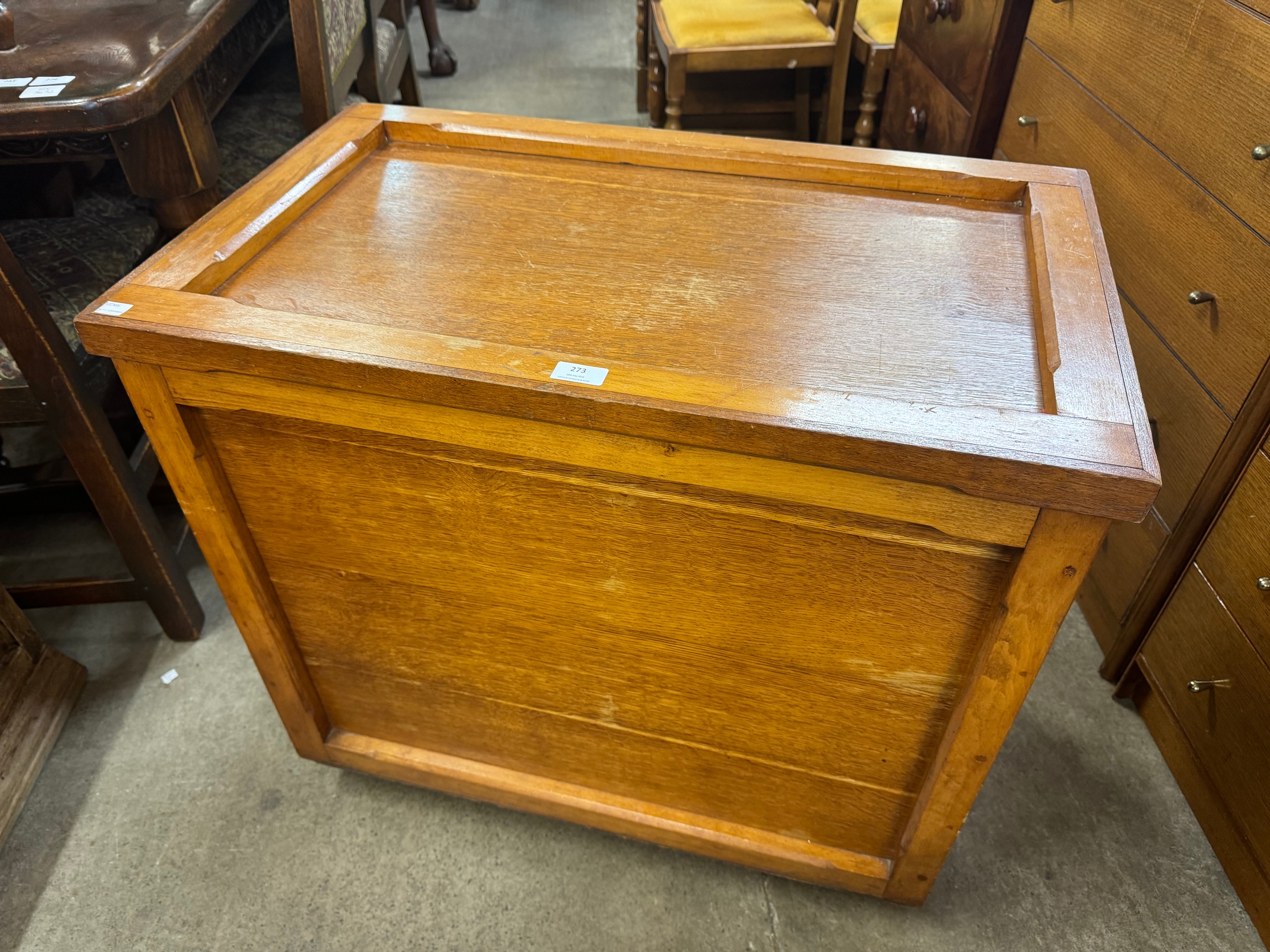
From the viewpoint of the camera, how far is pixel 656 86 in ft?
8.47

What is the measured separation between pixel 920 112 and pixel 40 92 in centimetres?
153

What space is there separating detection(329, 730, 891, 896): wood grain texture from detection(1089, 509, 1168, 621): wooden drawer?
0.55m

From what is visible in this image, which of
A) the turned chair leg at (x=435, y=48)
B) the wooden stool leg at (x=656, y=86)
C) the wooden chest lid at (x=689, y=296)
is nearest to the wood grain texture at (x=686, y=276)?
the wooden chest lid at (x=689, y=296)

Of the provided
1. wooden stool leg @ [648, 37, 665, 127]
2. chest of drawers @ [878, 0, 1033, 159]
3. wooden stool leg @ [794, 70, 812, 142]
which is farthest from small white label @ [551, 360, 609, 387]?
wooden stool leg @ [648, 37, 665, 127]

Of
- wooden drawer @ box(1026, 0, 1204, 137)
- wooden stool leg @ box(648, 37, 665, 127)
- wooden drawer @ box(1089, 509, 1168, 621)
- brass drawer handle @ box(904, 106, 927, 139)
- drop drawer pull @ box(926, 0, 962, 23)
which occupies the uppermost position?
wooden drawer @ box(1026, 0, 1204, 137)

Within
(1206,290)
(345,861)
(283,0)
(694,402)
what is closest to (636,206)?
(694,402)

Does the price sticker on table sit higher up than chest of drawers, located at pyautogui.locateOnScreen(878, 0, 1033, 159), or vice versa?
the price sticker on table

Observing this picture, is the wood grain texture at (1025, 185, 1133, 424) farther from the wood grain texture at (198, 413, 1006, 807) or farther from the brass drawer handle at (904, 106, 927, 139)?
the brass drawer handle at (904, 106, 927, 139)

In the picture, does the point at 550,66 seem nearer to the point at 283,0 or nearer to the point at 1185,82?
the point at 283,0

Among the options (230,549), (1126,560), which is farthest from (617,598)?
(1126,560)

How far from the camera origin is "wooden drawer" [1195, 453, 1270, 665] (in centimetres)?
97

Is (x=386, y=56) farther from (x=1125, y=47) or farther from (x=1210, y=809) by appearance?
(x=1210, y=809)

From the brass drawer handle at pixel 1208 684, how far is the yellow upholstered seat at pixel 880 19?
1.60 meters

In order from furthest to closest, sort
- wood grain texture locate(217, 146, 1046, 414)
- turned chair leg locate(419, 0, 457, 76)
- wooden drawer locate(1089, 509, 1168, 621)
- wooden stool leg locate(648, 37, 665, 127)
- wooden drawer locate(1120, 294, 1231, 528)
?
turned chair leg locate(419, 0, 457, 76)
wooden stool leg locate(648, 37, 665, 127)
wooden drawer locate(1089, 509, 1168, 621)
wooden drawer locate(1120, 294, 1231, 528)
wood grain texture locate(217, 146, 1046, 414)
